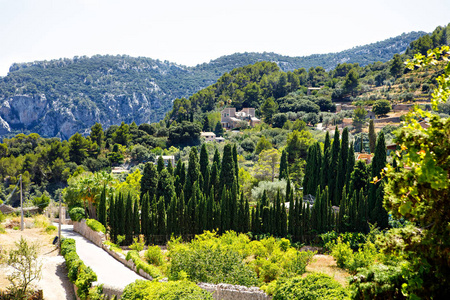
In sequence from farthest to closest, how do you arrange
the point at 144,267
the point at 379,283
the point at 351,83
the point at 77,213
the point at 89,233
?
the point at 351,83 → the point at 77,213 → the point at 89,233 → the point at 144,267 → the point at 379,283

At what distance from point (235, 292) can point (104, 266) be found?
953cm

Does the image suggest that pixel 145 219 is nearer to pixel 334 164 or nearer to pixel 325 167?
pixel 325 167

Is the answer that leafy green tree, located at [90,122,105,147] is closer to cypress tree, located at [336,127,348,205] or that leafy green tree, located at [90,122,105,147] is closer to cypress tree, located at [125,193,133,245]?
cypress tree, located at [125,193,133,245]

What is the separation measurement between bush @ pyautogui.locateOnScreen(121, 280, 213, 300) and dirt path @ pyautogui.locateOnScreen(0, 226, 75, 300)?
643 cm

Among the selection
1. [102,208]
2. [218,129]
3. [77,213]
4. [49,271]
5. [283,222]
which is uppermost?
[218,129]

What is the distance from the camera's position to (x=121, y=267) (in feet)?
66.3

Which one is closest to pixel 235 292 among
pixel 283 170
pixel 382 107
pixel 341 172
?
pixel 341 172

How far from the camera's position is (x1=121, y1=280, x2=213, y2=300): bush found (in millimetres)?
11789

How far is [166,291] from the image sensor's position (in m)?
12.2

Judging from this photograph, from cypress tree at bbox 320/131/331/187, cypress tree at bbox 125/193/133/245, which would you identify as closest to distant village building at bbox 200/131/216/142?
cypress tree at bbox 320/131/331/187

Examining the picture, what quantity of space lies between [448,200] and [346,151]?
28503 millimetres

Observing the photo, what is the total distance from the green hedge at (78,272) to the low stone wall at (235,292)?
6216mm

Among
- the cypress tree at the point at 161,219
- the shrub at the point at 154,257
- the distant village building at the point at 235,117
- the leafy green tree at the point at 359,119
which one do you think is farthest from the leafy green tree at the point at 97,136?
the shrub at the point at 154,257

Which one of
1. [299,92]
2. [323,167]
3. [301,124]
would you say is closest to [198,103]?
[299,92]
